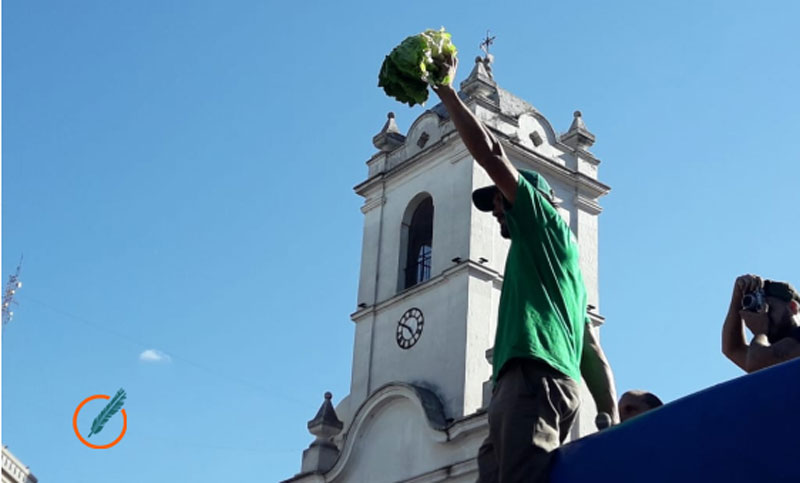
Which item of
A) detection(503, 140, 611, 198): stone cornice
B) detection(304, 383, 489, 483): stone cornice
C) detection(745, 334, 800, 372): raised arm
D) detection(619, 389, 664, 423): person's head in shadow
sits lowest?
detection(619, 389, 664, 423): person's head in shadow

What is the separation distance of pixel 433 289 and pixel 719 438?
683 inches

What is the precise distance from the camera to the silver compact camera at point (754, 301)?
11.9ft

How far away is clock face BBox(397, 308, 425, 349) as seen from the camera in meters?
19.8

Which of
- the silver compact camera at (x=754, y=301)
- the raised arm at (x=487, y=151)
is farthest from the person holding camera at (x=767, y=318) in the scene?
the raised arm at (x=487, y=151)

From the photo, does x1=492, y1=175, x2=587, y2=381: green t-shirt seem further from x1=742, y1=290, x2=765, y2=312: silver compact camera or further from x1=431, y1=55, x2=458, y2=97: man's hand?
A: x1=742, y1=290, x2=765, y2=312: silver compact camera

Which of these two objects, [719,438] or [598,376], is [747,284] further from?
[719,438]

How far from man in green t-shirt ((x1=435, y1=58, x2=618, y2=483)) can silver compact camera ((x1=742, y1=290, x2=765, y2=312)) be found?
57cm

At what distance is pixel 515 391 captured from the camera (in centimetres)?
304

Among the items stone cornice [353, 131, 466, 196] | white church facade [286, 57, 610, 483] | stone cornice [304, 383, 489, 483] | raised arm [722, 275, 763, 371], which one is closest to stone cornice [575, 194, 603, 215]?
white church facade [286, 57, 610, 483]

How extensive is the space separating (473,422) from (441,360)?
1.76m

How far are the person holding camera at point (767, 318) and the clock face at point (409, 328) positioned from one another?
16068 mm

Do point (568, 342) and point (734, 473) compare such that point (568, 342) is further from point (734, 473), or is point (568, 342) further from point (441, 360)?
point (441, 360)

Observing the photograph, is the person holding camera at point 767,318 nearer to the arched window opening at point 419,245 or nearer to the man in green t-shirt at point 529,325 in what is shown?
the man in green t-shirt at point 529,325

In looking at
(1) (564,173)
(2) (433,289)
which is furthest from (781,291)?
(1) (564,173)
